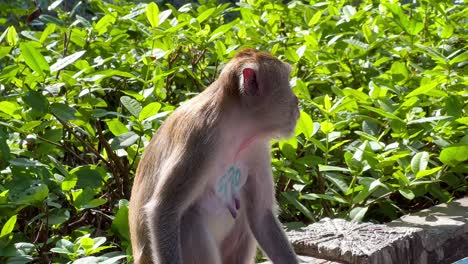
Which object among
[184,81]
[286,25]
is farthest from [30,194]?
[286,25]

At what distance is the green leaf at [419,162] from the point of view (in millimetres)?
4188

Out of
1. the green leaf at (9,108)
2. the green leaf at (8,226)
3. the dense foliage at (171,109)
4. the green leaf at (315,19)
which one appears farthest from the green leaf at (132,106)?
the green leaf at (315,19)

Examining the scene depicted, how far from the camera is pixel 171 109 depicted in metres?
4.45

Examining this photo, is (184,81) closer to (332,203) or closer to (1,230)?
(332,203)

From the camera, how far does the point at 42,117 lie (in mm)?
4375

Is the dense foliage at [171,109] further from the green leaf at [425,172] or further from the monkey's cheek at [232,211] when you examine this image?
the monkey's cheek at [232,211]

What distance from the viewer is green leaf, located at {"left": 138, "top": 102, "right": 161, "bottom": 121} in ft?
13.7

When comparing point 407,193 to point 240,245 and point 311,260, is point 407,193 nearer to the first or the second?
point 311,260

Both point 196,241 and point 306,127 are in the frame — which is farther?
point 306,127

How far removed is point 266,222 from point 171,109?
1.05 meters

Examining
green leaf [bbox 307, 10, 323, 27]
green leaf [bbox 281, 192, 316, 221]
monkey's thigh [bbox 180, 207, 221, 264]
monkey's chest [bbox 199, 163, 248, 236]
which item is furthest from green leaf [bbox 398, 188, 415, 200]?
green leaf [bbox 307, 10, 323, 27]

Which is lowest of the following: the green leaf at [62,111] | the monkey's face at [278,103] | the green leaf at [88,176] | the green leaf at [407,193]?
the green leaf at [407,193]

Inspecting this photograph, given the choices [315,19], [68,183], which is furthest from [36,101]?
[315,19]

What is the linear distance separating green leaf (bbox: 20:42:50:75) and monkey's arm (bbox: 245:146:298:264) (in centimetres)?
128
